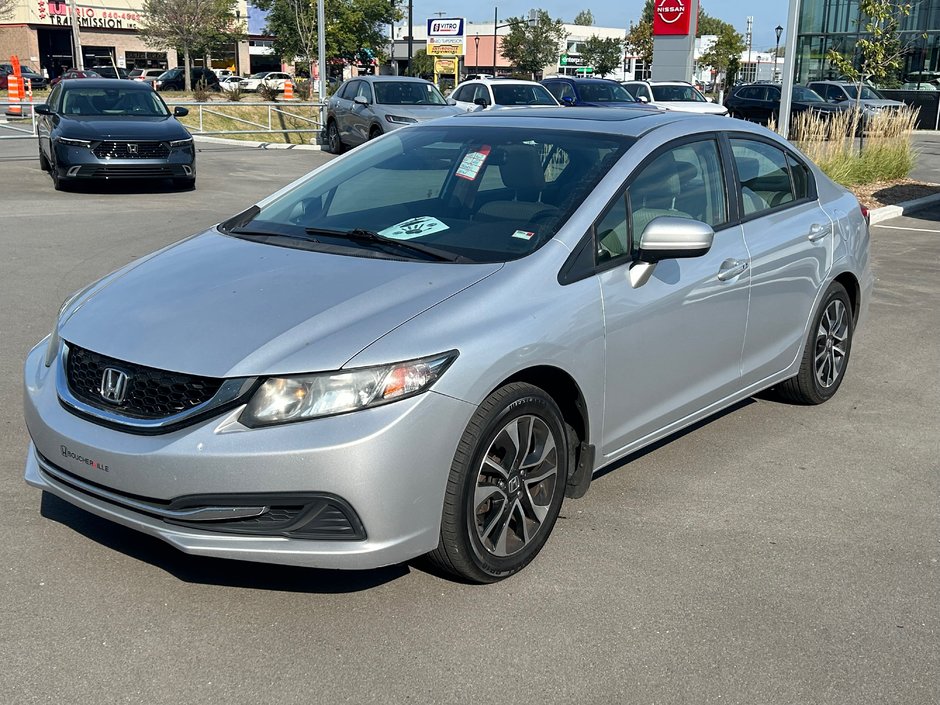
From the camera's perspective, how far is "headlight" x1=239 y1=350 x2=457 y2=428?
10.9 ft

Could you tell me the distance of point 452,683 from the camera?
3240 mm

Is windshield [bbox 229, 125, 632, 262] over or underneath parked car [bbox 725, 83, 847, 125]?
over

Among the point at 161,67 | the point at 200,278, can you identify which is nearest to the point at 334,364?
the point at 200,278

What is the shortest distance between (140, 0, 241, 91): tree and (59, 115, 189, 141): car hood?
38582mm

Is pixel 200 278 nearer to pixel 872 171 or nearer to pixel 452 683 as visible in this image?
pixel 452 683

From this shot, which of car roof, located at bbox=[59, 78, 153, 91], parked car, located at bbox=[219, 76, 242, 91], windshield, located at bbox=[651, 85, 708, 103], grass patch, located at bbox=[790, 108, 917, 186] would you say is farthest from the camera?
parked car, located at bbox=[219, 76, 242, 91]

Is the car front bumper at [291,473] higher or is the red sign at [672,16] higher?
the red sign at [672,16]

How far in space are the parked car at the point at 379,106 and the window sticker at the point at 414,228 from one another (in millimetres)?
15841

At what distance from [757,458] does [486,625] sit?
7.42 feet

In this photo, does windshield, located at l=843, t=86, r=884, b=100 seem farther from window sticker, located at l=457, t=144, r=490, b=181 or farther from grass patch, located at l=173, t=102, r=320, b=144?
window sticker, located at l=457, t=144, r=490, b=181

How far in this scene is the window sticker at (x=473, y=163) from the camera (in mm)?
4715

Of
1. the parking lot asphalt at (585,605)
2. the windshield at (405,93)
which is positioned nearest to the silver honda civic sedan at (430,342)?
the parking lot asphalt at (585,605)

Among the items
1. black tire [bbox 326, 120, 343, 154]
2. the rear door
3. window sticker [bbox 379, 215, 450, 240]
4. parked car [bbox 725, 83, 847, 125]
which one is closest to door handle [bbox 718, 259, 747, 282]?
the rear door

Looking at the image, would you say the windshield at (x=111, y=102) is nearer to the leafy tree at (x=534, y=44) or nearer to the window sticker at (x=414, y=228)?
the window sticker at (x=414, y=228)
